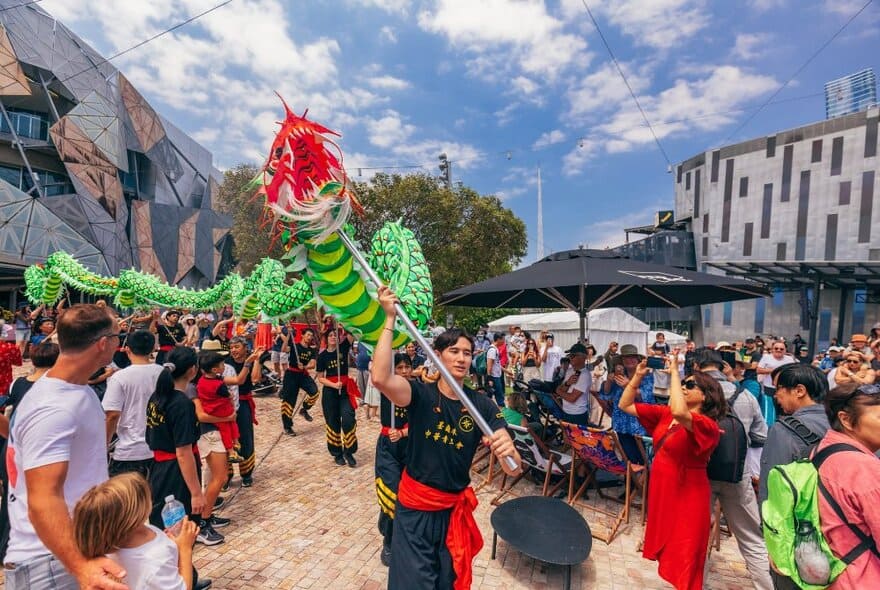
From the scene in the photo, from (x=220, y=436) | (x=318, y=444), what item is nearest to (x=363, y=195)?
(x=318, y=444)

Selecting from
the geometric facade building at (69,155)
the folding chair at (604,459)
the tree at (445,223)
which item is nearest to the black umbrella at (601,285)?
the folding chair at (604,459)

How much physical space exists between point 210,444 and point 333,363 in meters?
2.18

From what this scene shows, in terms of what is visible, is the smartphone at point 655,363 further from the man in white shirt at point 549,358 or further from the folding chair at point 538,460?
the folding chair at point 538,460

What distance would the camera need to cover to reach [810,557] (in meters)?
1.91

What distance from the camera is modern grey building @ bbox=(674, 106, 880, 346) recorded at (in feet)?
66.2

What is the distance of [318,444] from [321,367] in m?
1.62

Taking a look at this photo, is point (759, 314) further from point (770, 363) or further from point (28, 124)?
point (28, 124)

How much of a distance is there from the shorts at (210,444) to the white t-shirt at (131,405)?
0.74 m

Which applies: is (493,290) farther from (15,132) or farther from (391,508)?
(15,132)

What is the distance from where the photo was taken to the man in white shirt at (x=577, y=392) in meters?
5.58

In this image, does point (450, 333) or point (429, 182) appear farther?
point (429, 182)

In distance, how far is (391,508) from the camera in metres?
3.47

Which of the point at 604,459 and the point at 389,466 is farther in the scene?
the point at 604,459

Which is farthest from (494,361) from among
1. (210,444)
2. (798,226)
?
(798,226)
